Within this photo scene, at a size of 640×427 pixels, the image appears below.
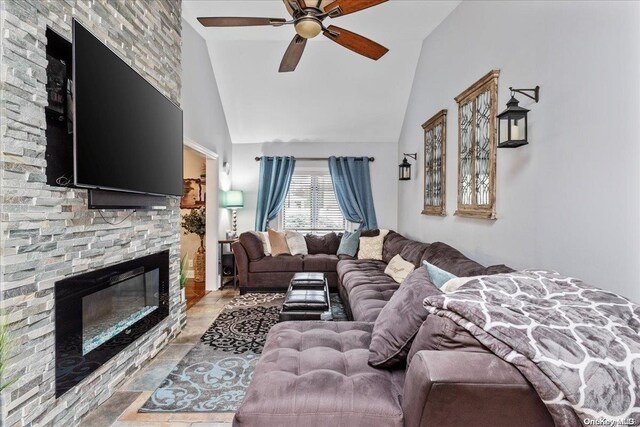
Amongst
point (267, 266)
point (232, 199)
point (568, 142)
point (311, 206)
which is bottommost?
point (267, 266)

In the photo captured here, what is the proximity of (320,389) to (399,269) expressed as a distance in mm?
2616

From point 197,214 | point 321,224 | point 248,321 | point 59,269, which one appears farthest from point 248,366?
point 321,224

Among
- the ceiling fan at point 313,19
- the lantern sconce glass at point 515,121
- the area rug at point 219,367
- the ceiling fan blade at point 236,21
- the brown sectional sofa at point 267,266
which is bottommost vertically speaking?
the area rug at point 219,367

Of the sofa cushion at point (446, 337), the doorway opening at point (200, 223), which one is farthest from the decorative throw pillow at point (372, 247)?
the sofa cushion at point (446, 337)

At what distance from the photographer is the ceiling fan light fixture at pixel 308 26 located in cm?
235

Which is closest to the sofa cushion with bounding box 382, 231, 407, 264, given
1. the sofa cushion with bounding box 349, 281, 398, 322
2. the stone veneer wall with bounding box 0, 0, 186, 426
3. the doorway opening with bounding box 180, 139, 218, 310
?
the sofa cushion with bounding box 349, 281, 398, 322

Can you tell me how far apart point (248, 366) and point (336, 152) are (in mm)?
4363

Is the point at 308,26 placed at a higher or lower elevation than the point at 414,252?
higher

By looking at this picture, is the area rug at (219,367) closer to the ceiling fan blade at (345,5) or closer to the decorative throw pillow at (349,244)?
the decorative throw pillow at (349,244)

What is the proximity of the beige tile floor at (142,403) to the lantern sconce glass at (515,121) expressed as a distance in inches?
97.0

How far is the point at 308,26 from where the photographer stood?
2.38 metres
